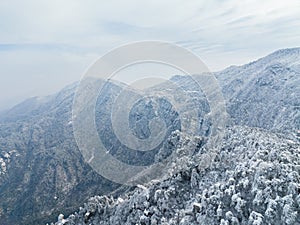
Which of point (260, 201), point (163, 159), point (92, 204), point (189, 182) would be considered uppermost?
point (260, 201)

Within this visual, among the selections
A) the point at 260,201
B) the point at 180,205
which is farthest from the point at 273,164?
the point at 180,205

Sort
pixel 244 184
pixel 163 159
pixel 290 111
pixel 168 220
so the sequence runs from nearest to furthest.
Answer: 1. pixel 244 184
2. pixel 168 220
3. pixel 163 159
4. pixel 290 111

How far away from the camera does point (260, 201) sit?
129 feet

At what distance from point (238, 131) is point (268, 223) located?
39297mm

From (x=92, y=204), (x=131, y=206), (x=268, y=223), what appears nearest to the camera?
(x=268, y=223)

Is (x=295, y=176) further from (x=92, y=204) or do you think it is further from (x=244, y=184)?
(x=92, y=204)

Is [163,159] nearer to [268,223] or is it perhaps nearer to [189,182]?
[189,182]

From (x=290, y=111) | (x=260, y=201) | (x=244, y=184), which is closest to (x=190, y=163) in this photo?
(x=244, y=184)

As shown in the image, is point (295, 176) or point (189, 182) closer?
point (295, 176)

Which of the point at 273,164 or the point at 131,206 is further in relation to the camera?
the point at 131,206

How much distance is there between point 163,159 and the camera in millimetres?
134125

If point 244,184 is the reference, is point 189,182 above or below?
below

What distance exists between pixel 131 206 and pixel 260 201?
98.1ft

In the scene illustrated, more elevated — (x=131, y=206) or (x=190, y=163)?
(x=190, y=163)
